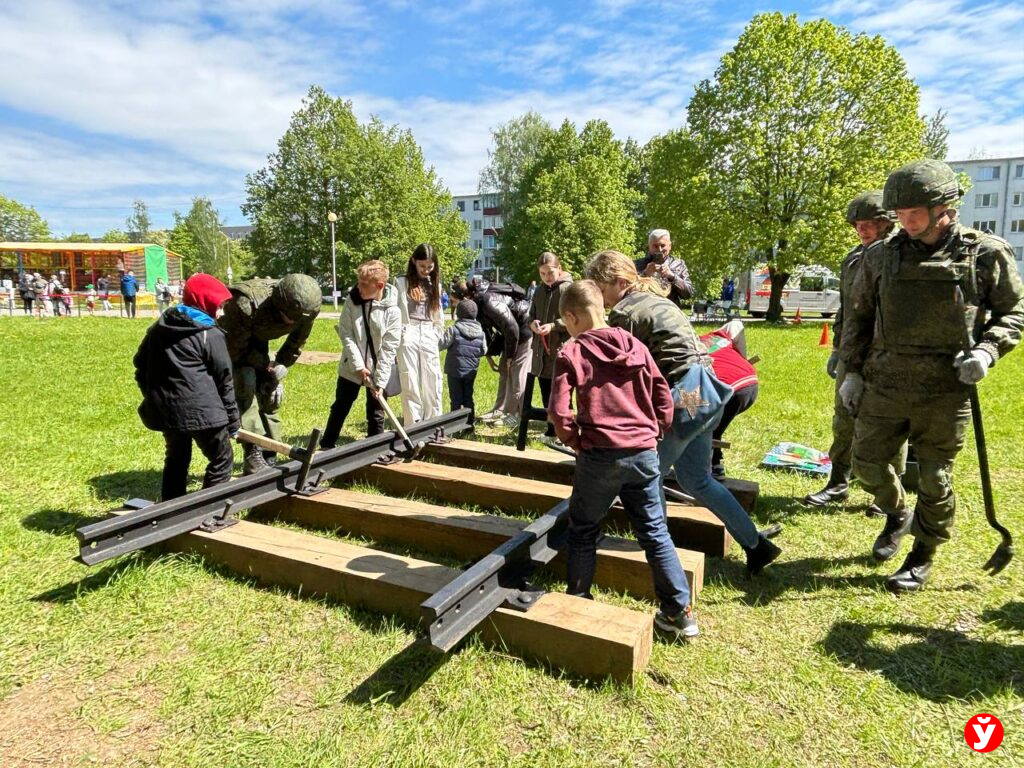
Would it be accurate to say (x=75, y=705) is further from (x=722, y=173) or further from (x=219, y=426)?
(x=722, y=173)

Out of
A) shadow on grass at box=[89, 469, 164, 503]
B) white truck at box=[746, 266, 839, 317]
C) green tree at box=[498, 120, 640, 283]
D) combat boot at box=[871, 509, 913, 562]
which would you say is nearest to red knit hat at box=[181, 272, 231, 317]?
shadow on grass at box=[89, 469, 164, 503]

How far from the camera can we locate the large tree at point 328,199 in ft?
145

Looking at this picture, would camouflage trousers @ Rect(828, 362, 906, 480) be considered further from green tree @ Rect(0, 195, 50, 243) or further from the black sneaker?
green tree @ Rect(0, 195, 50, 243)

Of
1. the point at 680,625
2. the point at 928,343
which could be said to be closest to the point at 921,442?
the point at 928,343

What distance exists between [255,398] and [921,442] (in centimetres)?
462

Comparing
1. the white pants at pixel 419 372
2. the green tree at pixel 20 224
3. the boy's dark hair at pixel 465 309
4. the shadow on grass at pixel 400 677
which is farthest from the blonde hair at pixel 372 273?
the green tree at pixel 20 224

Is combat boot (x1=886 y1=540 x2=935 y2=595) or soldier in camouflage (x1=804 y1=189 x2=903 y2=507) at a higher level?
soldier in camouflage (x1=804 y1=189 x2=903 y2=507)

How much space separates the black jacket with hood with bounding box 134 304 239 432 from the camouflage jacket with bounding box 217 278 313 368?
2.72 ft

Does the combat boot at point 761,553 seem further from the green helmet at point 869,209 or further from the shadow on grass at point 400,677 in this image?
the green helmet at point 869,209

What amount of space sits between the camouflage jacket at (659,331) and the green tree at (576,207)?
39765mm

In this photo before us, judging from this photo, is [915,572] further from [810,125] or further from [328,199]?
[328,199]

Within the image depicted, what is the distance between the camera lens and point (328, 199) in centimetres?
4512

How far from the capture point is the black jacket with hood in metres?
3.82

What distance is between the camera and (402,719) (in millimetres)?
2434
